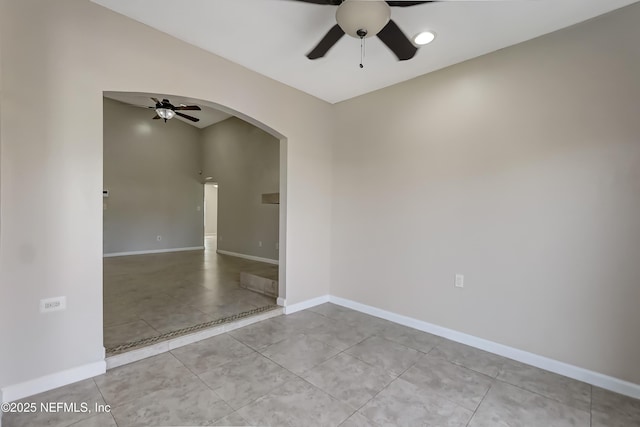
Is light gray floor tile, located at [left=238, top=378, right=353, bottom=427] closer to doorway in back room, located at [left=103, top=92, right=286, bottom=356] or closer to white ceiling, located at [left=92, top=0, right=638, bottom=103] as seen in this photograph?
doorway in back room, located at [left=103, top=92, right=286, bottom=356]

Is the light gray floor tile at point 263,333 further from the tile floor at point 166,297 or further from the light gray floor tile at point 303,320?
the tile floor at point 166,297

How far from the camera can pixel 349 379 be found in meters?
2.27

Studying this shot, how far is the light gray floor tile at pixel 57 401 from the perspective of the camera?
174 cm

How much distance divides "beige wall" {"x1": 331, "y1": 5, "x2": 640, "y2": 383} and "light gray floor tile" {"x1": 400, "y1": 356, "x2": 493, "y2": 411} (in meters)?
0.61

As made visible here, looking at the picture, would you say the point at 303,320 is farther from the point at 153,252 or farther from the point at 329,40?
the point at 153,252

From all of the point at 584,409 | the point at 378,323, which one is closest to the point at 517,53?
the point at 584,409

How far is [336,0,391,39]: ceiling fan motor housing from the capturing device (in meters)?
1.72

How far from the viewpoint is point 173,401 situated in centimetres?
196

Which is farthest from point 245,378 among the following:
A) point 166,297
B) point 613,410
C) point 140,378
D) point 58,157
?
point 613,410

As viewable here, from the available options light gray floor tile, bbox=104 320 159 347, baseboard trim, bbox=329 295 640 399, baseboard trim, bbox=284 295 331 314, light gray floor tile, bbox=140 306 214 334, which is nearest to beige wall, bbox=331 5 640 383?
baseboard trim, bbox=329 295 640 399

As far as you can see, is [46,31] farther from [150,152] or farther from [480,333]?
[150,152]

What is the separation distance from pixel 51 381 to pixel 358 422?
2.22 meters

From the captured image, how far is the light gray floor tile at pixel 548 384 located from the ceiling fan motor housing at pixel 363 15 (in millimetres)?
2869

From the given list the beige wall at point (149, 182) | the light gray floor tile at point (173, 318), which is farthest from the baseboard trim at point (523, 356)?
the beige wall at point (149, 182)
